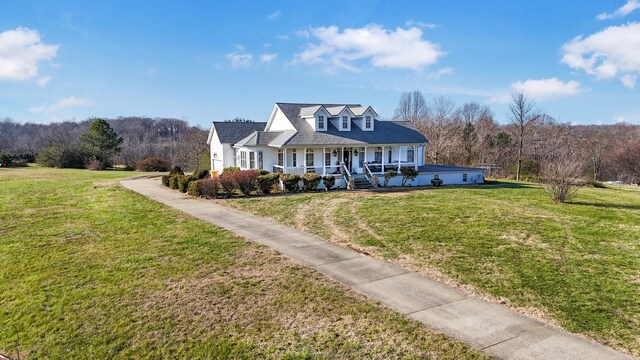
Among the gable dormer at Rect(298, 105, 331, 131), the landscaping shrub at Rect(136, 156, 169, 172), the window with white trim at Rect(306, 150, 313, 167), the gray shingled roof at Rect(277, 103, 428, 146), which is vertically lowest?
the landscaping shrub at Rect(136, 156, 169, 172)

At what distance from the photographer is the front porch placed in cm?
2641

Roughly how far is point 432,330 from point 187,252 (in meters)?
7.01

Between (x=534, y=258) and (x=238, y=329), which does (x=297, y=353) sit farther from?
(x=534, y=258)

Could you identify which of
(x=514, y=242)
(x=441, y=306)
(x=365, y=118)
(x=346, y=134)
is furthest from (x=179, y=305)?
(x=365, y=118)

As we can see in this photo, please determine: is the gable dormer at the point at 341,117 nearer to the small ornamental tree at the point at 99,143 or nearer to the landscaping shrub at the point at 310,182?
the landscaping shrub at the point at 310,182

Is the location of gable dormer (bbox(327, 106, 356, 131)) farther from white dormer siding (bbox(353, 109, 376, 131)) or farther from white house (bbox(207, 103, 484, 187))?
white dormer siding (bbox(353, 109, 376, 131))

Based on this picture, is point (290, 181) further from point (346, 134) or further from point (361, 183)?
point (346, 134)

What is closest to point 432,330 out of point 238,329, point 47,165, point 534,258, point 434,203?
point 238,329

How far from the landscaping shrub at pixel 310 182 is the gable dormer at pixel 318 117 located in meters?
5.23

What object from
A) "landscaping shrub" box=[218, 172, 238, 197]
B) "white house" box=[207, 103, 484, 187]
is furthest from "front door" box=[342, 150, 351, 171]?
"landscaping shrub" box=[218, 172, 238, 197]

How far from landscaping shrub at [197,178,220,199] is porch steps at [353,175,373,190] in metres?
8.86

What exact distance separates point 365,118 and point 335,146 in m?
4.50

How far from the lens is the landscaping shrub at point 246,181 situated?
2153cm

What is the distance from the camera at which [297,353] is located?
5816 mm
